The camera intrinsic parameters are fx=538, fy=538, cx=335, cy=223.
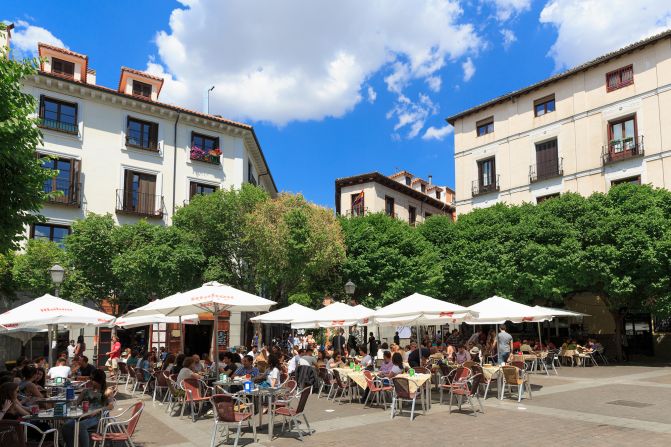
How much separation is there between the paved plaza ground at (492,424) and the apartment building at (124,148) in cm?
1437

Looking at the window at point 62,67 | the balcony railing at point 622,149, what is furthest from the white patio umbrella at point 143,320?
the balcony railing at point 622,149

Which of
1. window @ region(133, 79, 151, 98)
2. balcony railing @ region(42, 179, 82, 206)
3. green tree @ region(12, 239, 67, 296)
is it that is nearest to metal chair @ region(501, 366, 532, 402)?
green tree @ region(12, 239, 67, 296)

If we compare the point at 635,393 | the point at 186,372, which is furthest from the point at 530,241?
the point at 186,372

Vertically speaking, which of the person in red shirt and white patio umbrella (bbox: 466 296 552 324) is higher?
white patio umbrella (bbox: 466 296 552 324)

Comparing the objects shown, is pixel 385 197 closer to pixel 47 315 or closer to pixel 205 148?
pixel 205 148

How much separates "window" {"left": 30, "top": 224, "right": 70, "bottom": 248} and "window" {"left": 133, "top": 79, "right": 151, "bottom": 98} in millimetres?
8756

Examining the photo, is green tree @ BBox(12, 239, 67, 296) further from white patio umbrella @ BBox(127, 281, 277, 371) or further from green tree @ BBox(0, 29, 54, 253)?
green tree @ BBox(0, 29, 54, 253)

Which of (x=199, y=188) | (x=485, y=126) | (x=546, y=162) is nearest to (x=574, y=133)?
(x=546, y=162)

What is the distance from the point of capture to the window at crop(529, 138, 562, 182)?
32.2 m

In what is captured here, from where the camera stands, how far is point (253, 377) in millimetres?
11859

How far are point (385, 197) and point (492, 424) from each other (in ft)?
117

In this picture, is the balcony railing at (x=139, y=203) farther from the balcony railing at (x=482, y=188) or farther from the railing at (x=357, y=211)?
the balcony railing at (x=482, y=188)

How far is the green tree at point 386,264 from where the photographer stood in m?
26.9

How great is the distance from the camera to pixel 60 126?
26234 mm
